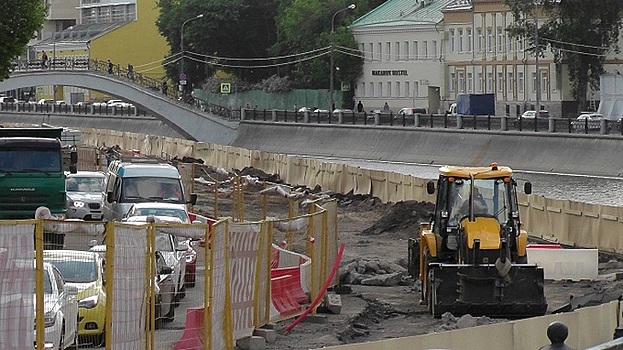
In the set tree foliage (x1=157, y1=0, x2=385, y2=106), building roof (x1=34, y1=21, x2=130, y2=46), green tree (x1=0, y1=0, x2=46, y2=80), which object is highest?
building roof (x1=34, y1=21, x2=130, y2=46)

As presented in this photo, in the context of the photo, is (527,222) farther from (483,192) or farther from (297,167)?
(297,167)

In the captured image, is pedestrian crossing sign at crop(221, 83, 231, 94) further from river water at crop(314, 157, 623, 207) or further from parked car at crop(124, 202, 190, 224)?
parked car at crop(124, 202, 190, 224)

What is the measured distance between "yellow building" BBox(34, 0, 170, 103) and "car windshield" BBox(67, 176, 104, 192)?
304 feet

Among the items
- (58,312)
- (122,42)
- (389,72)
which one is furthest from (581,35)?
(58,312)

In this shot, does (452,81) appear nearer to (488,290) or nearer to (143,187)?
(143,187)

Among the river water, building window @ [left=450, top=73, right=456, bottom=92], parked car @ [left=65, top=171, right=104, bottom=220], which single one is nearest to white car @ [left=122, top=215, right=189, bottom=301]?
parked car @ [left=65, top=171, right=104, bottom=220]

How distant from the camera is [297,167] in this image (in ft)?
192

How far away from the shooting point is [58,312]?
15805 mm

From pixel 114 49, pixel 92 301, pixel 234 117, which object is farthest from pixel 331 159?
pixel 92 301

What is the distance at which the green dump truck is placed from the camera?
34.9 m

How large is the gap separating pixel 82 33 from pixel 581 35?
207 feet

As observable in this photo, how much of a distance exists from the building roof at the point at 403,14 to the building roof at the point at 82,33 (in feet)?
94.2

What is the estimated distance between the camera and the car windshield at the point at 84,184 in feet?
134

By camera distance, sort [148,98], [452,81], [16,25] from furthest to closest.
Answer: [452,81], [148,98], [16,25]
